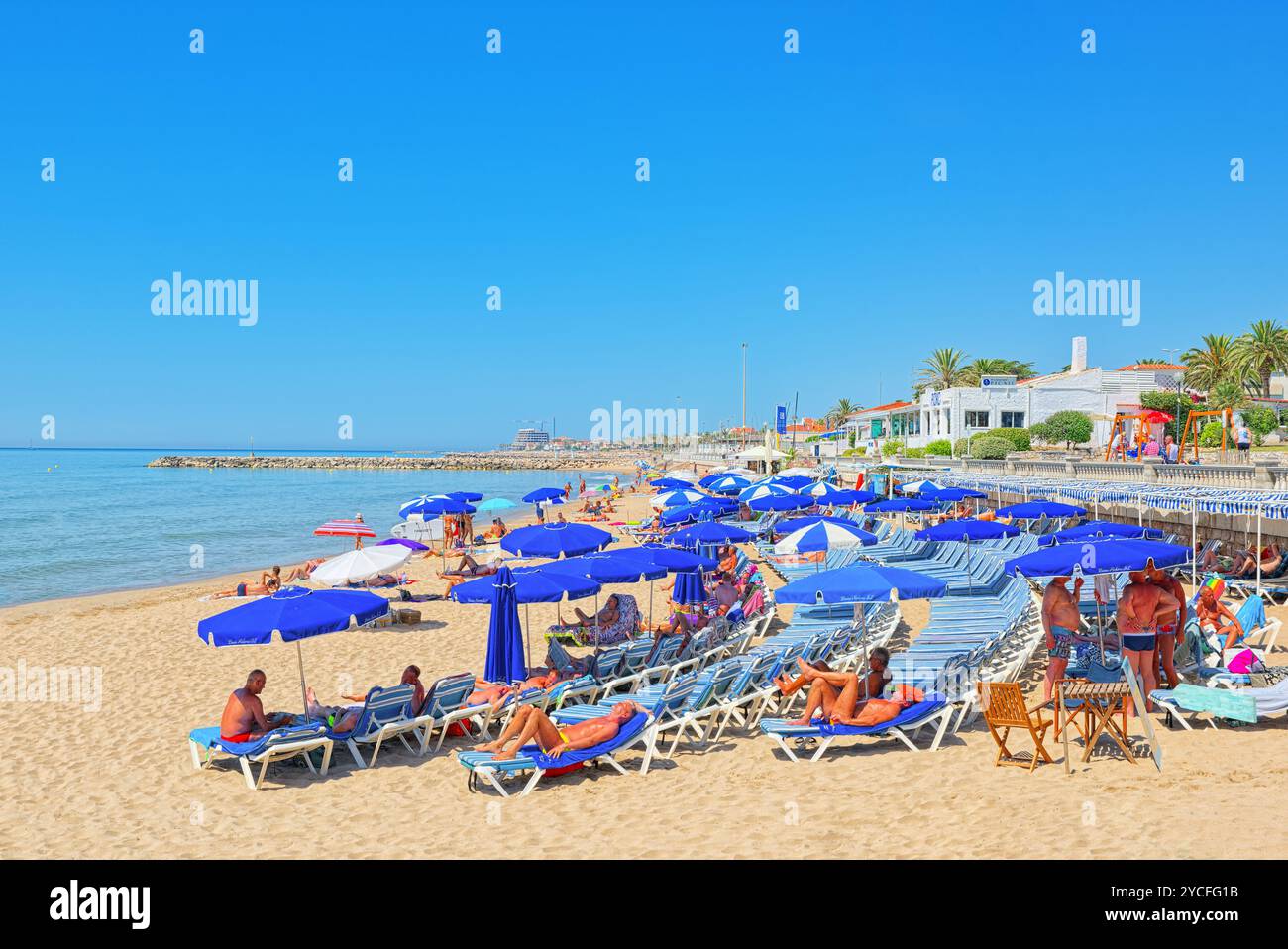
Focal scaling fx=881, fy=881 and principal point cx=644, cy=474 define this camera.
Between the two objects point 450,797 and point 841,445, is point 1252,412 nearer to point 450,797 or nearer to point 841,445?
point 841,445

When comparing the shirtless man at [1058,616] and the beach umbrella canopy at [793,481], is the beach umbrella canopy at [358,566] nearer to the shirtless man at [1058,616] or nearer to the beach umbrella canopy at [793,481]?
the shirtless man at [1058,616]

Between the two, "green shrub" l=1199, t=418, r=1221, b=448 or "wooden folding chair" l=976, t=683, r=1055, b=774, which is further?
"green shrub" l=1199, t=418, r=1221, b=448

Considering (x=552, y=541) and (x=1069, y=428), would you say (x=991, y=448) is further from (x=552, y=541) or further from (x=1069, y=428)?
(x=552, y=541)

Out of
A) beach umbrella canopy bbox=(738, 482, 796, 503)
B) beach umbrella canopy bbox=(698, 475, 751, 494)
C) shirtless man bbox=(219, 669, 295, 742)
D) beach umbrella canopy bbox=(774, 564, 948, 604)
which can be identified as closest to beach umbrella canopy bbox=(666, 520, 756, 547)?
beach umbrella canopy bbox=(774, 564, 948, 604)

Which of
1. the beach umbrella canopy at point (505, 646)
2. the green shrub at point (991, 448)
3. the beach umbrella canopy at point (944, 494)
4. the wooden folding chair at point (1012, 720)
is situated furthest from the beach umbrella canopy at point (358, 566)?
the green shrub at point (991, 448)

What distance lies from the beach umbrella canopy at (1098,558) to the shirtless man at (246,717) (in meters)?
6.74

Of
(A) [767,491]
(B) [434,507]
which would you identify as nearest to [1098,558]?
(A) [767,491]

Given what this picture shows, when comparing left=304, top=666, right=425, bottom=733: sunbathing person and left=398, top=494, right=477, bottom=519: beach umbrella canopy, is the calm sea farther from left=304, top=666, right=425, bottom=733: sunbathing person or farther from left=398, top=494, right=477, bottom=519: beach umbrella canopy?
left=304, top=666, right=425, bottom=733: sunbathing person

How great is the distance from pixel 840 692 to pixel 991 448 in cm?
3727

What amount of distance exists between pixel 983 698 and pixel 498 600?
446 cm

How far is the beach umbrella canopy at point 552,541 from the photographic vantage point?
33.4ft

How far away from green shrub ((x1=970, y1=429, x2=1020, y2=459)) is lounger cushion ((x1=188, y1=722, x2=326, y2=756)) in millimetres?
38500

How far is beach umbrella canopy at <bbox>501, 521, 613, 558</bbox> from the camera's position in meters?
10.2

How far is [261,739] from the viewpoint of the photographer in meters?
7.00
